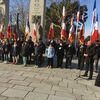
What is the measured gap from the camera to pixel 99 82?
12.0 metres

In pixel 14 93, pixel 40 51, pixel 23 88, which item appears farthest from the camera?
pixel 40 51

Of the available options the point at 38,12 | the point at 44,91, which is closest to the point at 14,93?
the point at 44,91

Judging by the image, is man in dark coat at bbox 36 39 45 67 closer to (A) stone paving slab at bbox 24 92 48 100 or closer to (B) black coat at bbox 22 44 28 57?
(B) black coat at bbox 22 44 28 57

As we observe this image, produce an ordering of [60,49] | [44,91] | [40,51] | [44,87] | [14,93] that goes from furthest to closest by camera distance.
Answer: [60,49] < [40,51] < [44,87] < [44,91] < [14,93]

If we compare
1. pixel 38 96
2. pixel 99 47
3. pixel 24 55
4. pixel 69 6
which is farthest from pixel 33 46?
pixel 69 6

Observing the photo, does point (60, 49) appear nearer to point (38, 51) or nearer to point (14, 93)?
point (38, 51)

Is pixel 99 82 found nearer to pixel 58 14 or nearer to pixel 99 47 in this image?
pixel 99 47

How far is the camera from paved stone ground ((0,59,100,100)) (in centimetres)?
941

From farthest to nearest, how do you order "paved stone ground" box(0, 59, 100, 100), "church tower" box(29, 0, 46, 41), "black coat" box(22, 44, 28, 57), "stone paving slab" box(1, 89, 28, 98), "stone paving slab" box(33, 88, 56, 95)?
1. "church tower" box(29, 0, 46, 41)
2. "black coat" box(22, 44, 28, 57)
3. "stone paving slab" box(33, 88, 56, 95)
4. "paved stone ground" box(0, 59, 100, 100)
5. "stone paving slab" box(1, 89, 28, 98)

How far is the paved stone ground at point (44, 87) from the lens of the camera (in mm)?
9406

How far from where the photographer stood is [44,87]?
10820 millimetres

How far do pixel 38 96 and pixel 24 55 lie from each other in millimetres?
7746

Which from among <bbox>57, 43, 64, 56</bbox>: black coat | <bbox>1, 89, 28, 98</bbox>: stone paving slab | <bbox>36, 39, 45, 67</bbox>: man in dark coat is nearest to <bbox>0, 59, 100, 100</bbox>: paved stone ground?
<bbox>1, 89, 28, 98</bbox>: stone paving slab

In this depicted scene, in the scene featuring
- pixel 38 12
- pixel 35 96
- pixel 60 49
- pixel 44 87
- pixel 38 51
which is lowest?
pixel 35 96
